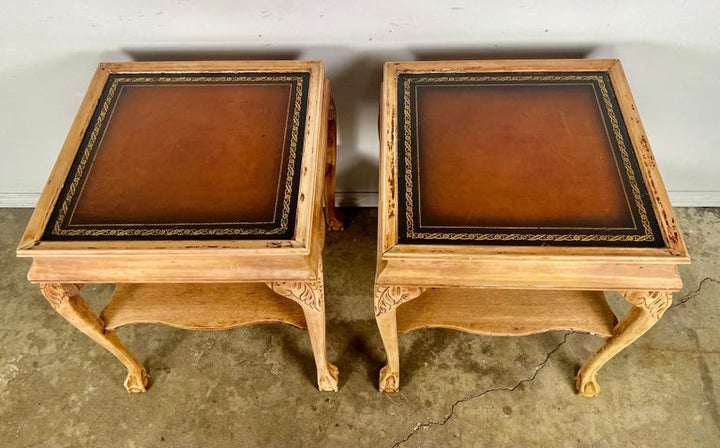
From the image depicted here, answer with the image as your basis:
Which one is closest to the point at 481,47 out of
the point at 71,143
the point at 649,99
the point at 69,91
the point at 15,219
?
the point at 649,99

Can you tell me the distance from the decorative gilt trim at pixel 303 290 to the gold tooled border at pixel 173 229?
0.12 meters

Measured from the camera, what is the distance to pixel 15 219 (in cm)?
201

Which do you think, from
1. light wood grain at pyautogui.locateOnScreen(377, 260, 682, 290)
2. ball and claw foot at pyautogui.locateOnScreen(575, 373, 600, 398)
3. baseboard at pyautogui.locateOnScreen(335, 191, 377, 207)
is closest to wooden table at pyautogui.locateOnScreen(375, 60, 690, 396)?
light wood grain at pyautogui.locateOnScreen(377, 260, 682, 290)

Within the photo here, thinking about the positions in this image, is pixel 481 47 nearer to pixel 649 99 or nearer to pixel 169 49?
pixel 649 99

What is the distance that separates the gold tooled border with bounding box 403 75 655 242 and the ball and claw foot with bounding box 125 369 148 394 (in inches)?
39.4

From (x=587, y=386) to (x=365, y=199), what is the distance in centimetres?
96

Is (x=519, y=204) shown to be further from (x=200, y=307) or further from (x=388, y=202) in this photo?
(x=200, y=307)

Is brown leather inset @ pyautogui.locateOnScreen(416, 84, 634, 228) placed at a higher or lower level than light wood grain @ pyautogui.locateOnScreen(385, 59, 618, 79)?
lower

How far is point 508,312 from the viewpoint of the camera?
52.5 inches

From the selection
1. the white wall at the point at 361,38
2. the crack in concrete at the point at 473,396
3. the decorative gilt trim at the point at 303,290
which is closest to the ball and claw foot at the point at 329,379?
the crack in concrete at the point at 473,396

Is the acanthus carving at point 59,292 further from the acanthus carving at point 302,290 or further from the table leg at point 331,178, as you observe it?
the table leg at point 331,178

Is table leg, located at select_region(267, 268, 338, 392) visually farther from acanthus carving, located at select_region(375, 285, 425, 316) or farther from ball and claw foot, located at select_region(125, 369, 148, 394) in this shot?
ball and claw foot, located at select_region(125, 369, 148, 394)

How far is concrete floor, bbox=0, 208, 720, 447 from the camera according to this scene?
4.91 feet

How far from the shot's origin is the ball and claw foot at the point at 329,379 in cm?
150
